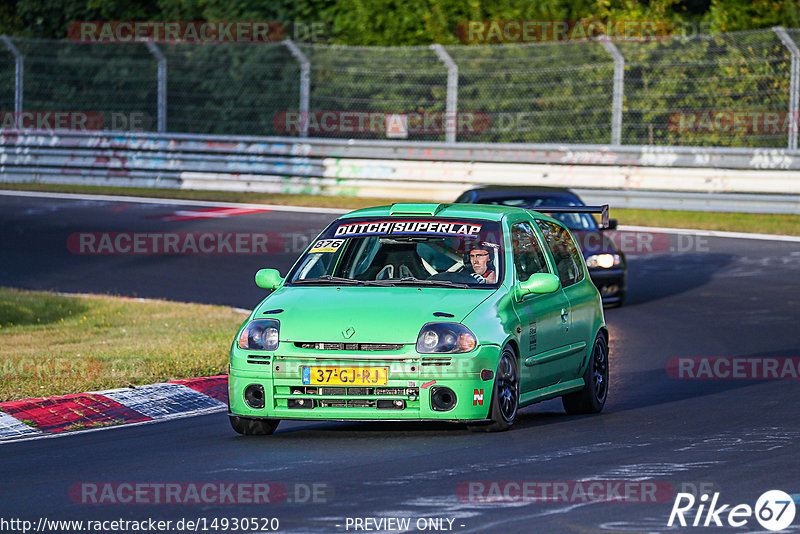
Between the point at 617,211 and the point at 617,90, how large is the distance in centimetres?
212

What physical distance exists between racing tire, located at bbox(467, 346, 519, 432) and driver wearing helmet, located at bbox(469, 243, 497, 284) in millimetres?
558

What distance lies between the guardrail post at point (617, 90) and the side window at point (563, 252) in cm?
1504

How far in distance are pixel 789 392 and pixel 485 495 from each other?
4.74 metres

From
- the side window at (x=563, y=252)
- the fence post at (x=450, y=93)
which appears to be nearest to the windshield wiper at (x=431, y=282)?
the side window at (x=563, y=252)

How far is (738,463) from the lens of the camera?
7762 mm

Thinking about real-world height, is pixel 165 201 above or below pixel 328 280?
below

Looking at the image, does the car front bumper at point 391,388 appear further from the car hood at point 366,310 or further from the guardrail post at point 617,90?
the guardrail post at point 617,90

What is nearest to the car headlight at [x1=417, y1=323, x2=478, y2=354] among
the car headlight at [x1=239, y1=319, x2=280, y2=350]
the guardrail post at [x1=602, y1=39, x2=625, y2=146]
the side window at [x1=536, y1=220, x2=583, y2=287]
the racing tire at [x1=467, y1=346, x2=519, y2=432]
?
the racing tire at [x1=467, y1=346, x2=519, y2=432]

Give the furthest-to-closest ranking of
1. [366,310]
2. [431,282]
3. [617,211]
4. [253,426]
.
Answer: [617,211] < [431,282] < [253,426] < [366,310]

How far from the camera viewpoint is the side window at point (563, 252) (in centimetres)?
1047

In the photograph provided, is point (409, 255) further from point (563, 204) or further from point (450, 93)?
point (450, 93)

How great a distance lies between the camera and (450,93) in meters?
26.9

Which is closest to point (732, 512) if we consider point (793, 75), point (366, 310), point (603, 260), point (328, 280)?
point (366, 310)

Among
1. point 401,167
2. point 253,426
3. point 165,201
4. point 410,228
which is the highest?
point 410,228
